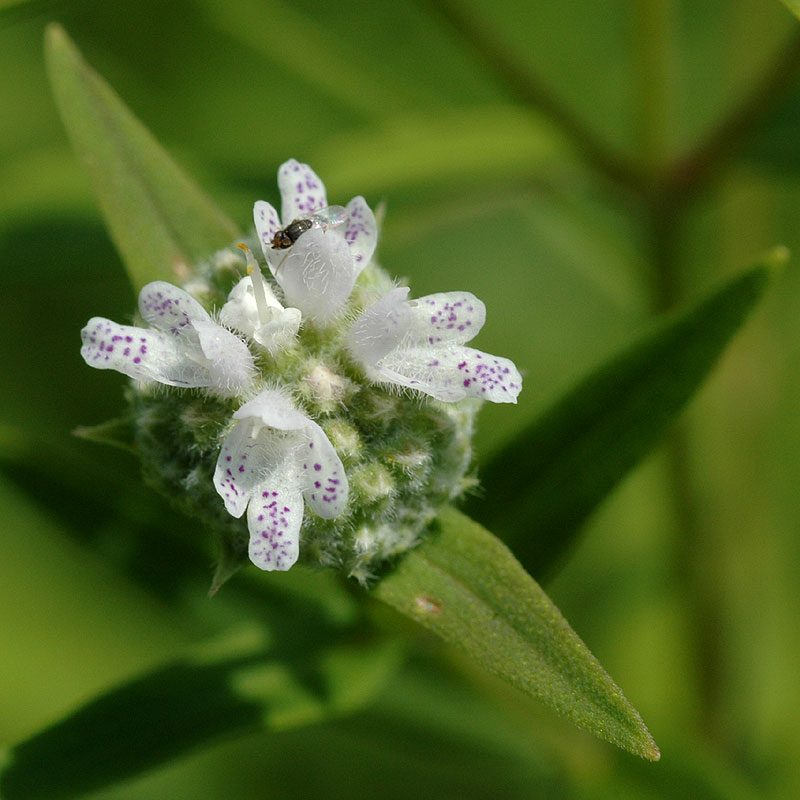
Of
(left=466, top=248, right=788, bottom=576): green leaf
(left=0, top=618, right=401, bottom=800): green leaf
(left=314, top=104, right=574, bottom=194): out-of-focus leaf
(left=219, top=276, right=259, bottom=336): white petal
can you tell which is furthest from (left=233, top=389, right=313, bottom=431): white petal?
(left=314, top=104, right=574, bottom=194): out-of-focus leaf

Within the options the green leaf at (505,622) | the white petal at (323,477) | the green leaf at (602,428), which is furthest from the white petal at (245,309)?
the green leaf at (602,428)

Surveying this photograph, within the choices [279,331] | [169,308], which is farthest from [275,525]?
[169,308]

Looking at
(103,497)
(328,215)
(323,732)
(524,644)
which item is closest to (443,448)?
(524,644)

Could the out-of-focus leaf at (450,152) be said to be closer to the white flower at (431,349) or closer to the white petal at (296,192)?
the white petal at (296,192)

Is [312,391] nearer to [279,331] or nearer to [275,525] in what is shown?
[279,331]

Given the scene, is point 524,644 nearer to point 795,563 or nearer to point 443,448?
point 443,448

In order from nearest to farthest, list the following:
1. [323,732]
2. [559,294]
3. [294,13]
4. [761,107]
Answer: [761,107]
[323,732]
[294,13]
[559,294]
